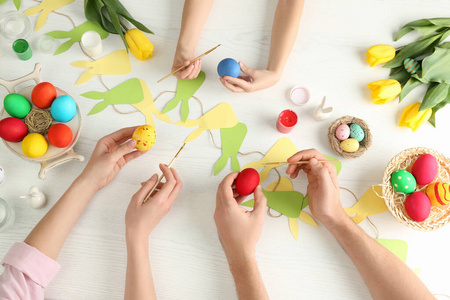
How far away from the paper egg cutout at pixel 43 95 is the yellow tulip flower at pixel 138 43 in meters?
0.29

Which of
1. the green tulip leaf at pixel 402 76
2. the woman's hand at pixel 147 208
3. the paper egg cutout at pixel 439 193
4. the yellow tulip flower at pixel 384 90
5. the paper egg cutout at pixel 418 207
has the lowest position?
the woman's hand at pixel 147 208

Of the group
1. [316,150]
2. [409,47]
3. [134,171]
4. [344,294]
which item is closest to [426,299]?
[344,294]

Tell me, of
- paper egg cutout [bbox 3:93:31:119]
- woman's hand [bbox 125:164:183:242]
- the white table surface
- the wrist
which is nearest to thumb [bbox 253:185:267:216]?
the white table surface

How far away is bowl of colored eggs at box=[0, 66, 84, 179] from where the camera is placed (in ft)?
3.12

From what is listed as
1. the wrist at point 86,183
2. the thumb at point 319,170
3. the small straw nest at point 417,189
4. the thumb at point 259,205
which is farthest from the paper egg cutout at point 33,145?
the small straw nest at point 417,189

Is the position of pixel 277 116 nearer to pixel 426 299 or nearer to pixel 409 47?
pixel 409 47

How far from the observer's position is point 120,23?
46.9 inches

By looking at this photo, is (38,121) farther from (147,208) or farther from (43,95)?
(147,208)

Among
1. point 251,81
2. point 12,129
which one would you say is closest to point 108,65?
point 12,129

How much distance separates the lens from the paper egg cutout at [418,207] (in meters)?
1.01

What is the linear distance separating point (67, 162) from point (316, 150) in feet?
2.51

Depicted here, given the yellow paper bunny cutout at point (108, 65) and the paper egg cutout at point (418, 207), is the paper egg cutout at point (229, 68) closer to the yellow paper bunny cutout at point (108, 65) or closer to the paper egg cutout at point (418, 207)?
the yellow paper bunny cutout at point (108, 65)

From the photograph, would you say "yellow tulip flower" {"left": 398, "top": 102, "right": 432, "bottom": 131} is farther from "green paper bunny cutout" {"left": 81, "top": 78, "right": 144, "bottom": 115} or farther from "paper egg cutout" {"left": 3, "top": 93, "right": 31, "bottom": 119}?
"paper egg cutout" {"left": 3, "top": 93, "right": 31, "bottom": 119}

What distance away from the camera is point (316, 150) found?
1076 millimetres
